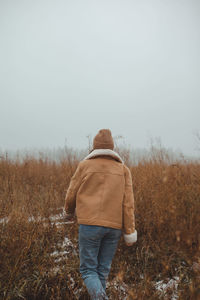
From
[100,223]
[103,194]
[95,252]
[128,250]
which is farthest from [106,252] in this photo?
[128,250]

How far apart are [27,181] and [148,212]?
3177mm

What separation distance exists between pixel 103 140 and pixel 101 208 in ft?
1.77

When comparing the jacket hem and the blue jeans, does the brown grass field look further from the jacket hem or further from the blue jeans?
the jacket hem

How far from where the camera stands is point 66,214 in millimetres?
1821

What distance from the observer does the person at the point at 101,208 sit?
62.9 inches

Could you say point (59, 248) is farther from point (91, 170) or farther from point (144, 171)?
point (144, 171)

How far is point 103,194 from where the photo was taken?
165 cm

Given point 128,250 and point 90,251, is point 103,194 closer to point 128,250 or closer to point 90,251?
point 90,251

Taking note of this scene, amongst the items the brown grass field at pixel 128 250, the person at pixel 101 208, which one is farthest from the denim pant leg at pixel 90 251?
the brown grass field at pixel 128 250

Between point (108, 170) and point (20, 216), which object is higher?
point (108, 170)

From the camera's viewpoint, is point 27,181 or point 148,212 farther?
point 27,181

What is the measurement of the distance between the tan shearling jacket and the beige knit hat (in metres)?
0.05

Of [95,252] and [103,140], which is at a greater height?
[103,140]

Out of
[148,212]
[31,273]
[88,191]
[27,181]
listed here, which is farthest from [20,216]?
[27,181]
